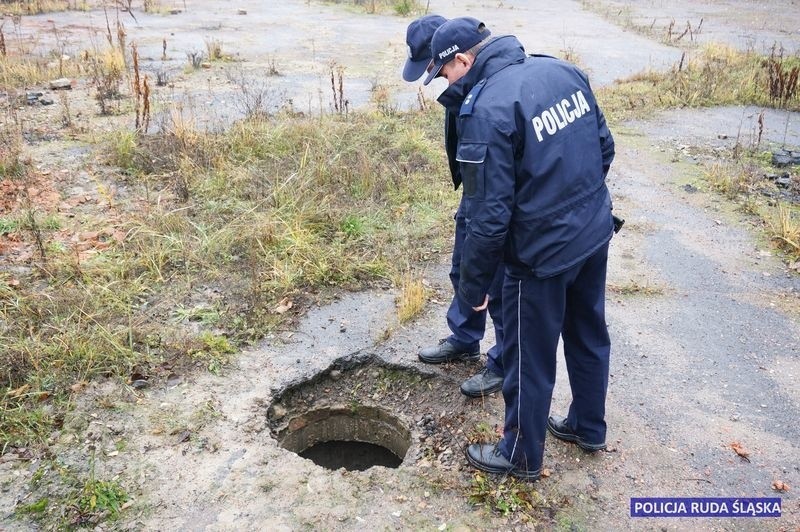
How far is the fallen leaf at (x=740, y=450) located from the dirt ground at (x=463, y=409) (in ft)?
0.08

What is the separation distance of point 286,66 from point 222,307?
25.4 ft

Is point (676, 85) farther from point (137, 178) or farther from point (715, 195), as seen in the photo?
point (137, 178)

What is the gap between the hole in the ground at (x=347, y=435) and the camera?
3807 millimetres

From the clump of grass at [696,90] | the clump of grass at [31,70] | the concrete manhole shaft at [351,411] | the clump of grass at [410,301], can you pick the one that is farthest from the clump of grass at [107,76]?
the clump of grass at [696,90]

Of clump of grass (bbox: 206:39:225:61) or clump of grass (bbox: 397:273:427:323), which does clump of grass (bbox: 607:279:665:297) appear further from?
clump of grass (bbox: 206:39:225:61)

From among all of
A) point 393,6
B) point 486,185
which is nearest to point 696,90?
point 486,185

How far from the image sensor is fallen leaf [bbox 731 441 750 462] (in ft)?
11.0

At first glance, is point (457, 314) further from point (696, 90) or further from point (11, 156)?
point (696, 90)

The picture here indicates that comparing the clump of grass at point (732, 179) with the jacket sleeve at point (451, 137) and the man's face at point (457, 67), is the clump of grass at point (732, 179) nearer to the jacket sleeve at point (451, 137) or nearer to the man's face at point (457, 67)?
the jacket sleeve at point (451, 137)

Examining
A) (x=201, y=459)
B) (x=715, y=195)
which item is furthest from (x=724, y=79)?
(x=201, y=459)

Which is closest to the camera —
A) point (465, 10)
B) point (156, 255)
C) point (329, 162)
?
point (156, 255)

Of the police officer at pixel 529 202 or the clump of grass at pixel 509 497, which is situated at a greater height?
the police officer at pixel 529 202

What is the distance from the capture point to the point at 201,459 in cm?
326

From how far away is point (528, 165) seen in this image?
8.50 ft
